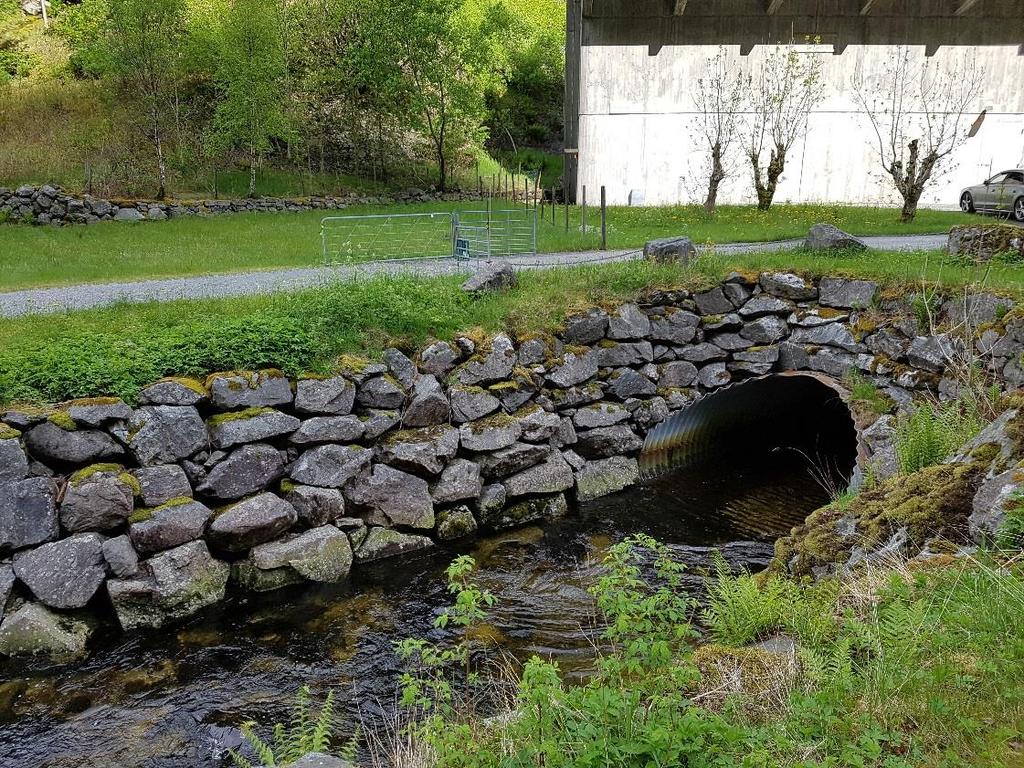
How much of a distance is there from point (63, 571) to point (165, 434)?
1.83 m

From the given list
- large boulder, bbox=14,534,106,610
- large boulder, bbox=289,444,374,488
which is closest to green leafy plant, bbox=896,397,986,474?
large boulder, bbox=289,444,374,488

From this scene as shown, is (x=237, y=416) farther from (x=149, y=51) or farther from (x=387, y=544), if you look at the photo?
(x=149, y=51)

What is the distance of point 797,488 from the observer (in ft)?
41.0

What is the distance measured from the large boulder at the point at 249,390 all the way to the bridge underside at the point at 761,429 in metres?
6.00

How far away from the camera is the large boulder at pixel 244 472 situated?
9.54 metres

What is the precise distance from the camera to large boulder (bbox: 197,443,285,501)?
376 inches

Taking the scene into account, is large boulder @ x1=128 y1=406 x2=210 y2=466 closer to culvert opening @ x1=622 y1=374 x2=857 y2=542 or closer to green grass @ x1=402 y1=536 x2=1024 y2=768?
green grass @ x1=402 y1=536 x2=1024 y2=768

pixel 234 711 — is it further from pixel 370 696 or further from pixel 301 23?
pixel 301 23

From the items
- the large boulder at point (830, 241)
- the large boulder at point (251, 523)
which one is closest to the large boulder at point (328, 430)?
the large boulder at point (251, 523)

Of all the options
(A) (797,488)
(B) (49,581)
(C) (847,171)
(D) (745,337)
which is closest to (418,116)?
(C) (847,171)

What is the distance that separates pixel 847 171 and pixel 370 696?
28549 millimetres

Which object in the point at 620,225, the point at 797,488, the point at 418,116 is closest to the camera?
the point at 797,488

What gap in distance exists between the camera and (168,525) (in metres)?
8.98

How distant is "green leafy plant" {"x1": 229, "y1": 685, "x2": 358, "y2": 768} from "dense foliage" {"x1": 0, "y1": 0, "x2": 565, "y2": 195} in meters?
23.4
